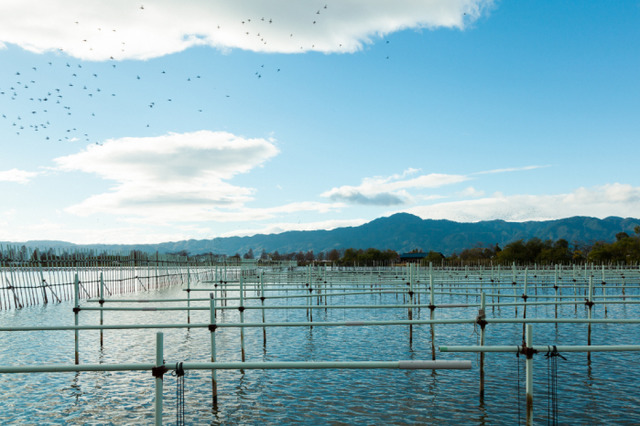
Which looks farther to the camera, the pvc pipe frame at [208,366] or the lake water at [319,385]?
the lake water at [319,385]

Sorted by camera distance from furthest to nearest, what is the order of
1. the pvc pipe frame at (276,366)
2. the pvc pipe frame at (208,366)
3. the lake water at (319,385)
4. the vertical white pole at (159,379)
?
the lake water at (319,385), the vertical white pole at (159,379), the pvc pipe frame at (208,366), the pvc pipe frame at (276,366)

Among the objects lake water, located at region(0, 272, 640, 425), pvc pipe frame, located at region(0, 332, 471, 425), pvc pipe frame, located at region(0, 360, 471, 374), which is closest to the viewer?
pvc pipe frame, located at region(0, 360, 471, 374)

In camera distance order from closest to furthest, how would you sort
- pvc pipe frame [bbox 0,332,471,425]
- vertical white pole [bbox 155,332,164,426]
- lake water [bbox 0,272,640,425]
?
1. pvc pipe frame [bbox 0,332,471,425]
2. vertical white pole [bbox 155,332,164,426]
3. lake water [bbox 0,272,640,425]

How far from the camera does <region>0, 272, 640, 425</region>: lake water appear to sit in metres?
10.4

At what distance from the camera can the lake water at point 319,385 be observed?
10.4 metres

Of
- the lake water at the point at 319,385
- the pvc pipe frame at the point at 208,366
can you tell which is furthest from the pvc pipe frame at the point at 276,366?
the lake water at the point at 319,385

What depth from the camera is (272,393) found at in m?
12.1

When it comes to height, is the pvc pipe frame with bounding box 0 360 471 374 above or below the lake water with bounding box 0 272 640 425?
above

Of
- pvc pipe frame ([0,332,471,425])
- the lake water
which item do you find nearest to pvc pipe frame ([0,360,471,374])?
pvc pipe frame ([0,332,471,425])

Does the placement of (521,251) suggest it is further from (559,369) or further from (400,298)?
(559,369)

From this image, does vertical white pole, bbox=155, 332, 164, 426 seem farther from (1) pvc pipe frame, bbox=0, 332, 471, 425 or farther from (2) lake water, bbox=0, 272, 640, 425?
(2) lake water, bbox=0, 272, 640, 425

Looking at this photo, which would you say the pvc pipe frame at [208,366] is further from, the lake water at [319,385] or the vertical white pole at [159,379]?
the lake water at [319,385]

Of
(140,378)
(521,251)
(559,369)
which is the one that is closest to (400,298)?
(559,369)

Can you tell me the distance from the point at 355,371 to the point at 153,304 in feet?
79.5
